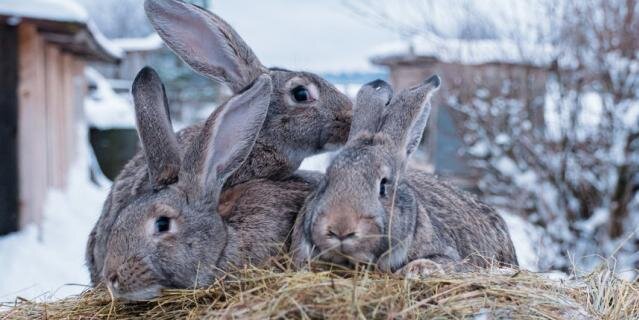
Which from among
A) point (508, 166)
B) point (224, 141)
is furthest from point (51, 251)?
point (224, 141)

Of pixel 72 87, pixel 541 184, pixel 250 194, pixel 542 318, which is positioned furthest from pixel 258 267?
pixel 72 87

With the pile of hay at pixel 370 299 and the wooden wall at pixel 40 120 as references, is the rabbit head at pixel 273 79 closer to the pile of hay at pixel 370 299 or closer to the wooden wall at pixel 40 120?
the pile of hay at pixel 370 299

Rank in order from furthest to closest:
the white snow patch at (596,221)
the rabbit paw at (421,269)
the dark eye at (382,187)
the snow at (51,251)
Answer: the white snow patch at (596,221)
the snow at (51,251)
the dark eye at (382,187)
the rabbit paw at (421,269)

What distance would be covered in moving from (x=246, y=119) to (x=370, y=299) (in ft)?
3.69

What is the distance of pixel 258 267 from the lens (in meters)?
3.17

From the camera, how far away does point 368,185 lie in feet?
9.77

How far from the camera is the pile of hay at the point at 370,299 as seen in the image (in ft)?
8.34

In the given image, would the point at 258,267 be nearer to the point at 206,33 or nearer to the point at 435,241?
the point at 435,241

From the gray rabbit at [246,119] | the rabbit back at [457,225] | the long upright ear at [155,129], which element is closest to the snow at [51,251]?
the gray rabbit at [246,119]

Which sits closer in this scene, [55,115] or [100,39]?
[55,115]

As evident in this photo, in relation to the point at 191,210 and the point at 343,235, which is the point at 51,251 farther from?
the point at 343,235

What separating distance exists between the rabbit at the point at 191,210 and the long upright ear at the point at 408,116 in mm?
510

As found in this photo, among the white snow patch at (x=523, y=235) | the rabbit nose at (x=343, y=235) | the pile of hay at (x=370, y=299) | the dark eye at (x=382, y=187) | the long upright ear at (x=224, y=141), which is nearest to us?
the pile of hay at (x=370, y=299)

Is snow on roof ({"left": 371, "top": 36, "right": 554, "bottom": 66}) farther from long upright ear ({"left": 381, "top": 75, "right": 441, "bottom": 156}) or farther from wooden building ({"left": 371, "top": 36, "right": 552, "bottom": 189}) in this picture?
long upright ear ({"left": 381, "top": 75, "right": 441, "bottom": 156})
